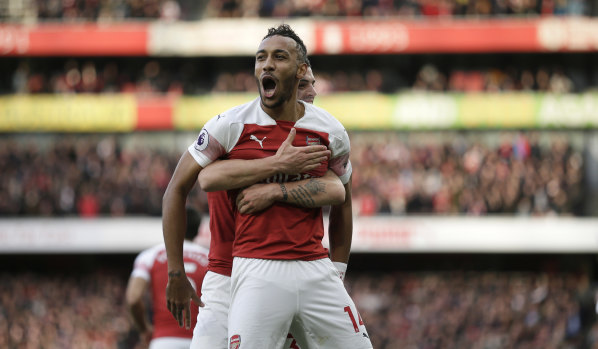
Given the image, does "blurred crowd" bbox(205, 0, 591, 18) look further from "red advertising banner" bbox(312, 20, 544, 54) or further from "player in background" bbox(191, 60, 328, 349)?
"player in background" bbox(191, 60, 328, 349)

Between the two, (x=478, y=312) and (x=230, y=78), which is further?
(x=230, y=78)

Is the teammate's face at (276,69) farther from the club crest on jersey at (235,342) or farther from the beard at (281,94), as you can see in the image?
the club crest on jersey at (235,342)

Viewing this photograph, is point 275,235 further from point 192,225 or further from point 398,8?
point 398,8

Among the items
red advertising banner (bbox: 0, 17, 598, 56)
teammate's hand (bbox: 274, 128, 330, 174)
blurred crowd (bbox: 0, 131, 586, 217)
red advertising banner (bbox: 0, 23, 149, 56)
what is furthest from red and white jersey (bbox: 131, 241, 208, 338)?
red advertising banner (bbox: 0, 23, 149, 56)

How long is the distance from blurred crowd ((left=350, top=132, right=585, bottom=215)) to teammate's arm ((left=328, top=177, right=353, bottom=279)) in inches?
713

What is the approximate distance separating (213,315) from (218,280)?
0.63 feet

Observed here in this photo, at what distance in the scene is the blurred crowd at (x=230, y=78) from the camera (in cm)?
2570

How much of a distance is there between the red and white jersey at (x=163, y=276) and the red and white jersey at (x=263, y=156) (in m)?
1.86

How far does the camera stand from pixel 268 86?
422cm

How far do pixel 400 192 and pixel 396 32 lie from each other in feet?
16.7

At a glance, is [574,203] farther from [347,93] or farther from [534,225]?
[347,93]

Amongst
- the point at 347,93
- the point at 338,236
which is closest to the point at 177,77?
the point at 347,93

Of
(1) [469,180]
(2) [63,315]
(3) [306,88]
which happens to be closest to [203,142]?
(3) [306,88]

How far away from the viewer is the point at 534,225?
23047 millimetres
